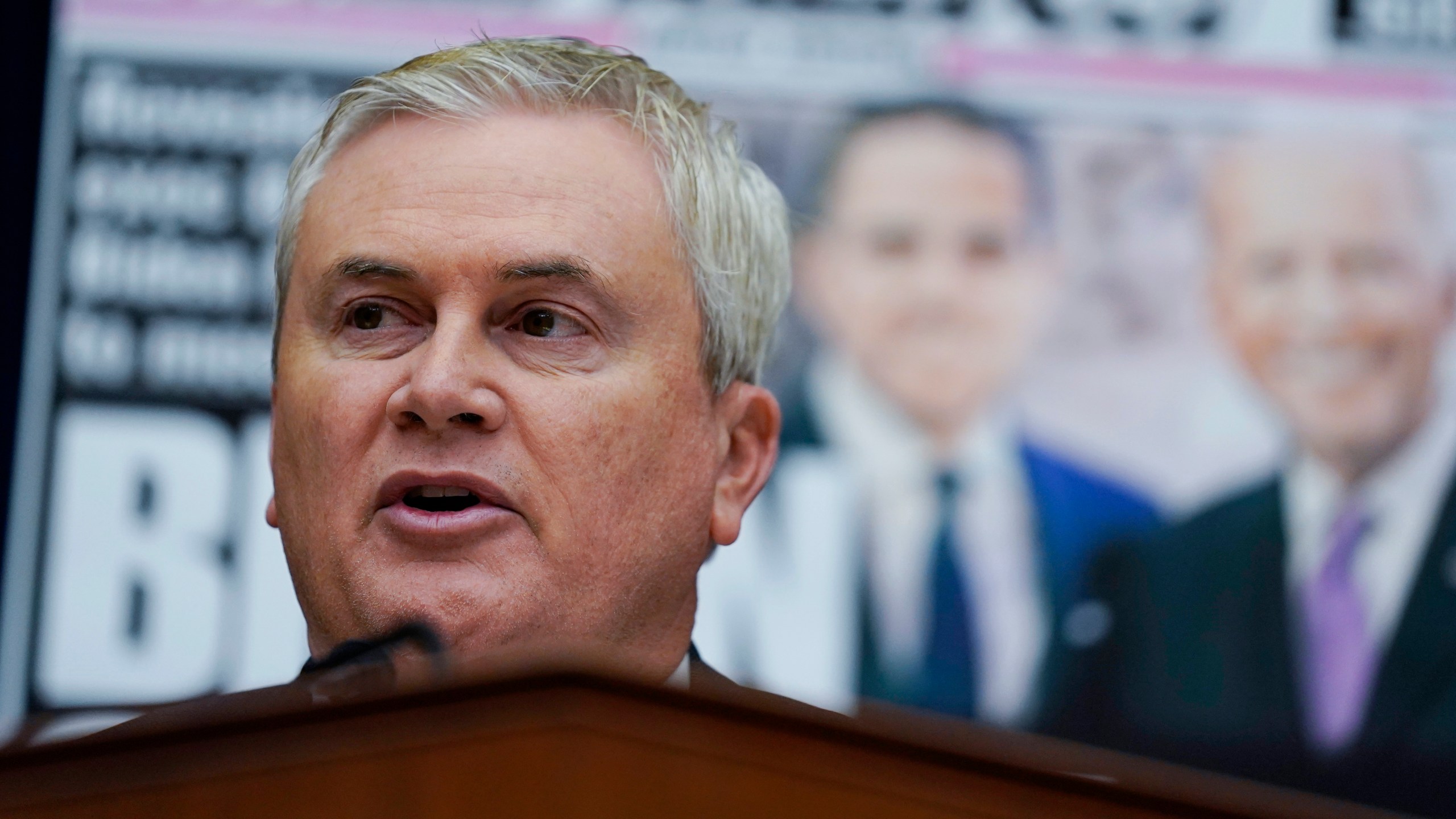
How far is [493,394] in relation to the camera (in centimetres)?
147

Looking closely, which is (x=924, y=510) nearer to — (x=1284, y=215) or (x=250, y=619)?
(x=1284, y=215)

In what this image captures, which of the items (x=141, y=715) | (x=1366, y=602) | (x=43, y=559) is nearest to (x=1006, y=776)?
(x=141, y=715)

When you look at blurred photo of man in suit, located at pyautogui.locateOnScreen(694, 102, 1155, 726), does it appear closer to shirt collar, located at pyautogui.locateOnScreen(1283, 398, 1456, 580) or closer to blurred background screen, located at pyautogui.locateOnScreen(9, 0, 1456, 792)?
blurred background screen, located at pyautogui.locateOnScreen(9, 0, 1456, 792)

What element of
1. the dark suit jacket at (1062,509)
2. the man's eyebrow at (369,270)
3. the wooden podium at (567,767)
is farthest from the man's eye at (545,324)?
the dark suit jacket at (1062,509)

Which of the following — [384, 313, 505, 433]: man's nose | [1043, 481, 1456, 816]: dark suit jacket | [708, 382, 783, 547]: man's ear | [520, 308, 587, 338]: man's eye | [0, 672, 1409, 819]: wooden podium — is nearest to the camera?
[0, 672, 1409, 819]: wooden podium

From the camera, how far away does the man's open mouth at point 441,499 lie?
1.47 metres

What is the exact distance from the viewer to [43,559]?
323 centimetres

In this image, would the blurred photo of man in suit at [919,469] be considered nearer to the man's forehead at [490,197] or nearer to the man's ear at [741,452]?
the man's ear at [741,452]

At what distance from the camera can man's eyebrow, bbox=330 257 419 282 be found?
1.52 metres

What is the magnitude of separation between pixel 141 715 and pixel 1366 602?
9.56 ft

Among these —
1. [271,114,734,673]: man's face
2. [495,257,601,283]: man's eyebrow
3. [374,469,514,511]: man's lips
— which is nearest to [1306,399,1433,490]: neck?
[271,114,734,673]: man's face

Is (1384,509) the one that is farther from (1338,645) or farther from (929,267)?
(929,267)

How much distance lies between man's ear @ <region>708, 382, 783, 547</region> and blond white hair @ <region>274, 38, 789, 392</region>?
3 centimetres

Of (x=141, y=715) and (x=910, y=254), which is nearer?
(x=141, y=715)
